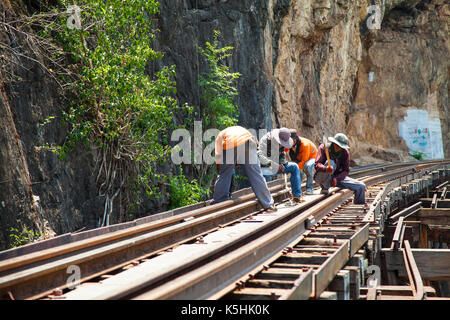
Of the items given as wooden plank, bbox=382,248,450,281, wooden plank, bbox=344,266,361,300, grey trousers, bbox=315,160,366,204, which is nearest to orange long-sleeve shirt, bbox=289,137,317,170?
grey trousers, bbox=315,160,366,204

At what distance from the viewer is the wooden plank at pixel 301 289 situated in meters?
3.46

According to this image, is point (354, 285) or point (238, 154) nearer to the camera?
point (354, 285)

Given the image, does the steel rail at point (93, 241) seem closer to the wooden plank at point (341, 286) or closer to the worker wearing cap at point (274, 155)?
the worker wearing cap at point (274, 155)

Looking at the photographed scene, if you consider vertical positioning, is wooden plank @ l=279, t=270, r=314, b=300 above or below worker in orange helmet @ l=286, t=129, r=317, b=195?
below

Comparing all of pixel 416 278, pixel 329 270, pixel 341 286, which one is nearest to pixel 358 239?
pixel 416 278

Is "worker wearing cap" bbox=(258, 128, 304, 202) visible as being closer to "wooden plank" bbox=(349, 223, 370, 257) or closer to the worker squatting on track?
the worker squatting on track

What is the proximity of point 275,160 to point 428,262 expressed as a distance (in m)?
2.97

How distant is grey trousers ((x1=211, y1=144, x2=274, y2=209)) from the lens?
303 inches

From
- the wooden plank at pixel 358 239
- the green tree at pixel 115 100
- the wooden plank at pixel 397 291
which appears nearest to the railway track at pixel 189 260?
the wooden plank at pixel 358 239

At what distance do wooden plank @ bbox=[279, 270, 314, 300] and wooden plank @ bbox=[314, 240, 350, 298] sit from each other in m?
0.08

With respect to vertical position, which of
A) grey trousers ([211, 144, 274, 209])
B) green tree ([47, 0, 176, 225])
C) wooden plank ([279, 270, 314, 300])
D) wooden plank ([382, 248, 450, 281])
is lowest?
wooden plank ([382, 248, 450, 281])

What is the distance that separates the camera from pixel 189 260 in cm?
429

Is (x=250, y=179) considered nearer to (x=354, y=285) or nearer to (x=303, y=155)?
(x=303, y=155)

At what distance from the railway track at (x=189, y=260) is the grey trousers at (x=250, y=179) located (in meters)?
0.70
